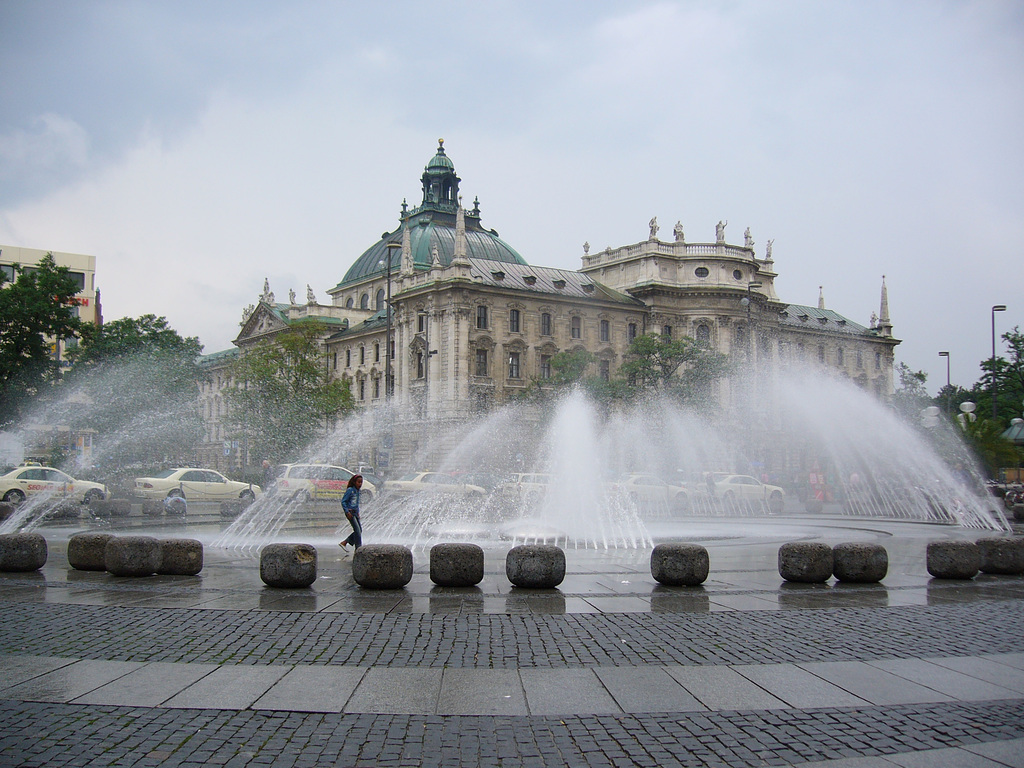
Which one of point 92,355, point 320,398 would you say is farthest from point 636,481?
point 92,355

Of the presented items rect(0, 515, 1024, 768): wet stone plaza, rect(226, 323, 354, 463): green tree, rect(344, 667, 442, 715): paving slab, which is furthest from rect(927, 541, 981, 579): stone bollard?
rect(226, 323, 354, 463): green tree

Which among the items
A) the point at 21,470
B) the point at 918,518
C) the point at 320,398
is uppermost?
the point at 320,398

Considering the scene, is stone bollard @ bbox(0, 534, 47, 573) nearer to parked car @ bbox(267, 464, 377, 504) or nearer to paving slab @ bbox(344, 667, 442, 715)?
paving slab @ bbox(344, 667, 442, 715)

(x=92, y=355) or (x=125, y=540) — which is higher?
(x=92, y=355)

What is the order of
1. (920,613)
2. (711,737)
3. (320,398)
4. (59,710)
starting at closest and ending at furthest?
1. (711,737)
2. (59,710)
3. (920,613)
4. (320,398)

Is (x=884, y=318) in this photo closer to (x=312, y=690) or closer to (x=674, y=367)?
(x=674, y=367)

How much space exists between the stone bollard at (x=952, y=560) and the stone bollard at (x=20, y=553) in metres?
15.1

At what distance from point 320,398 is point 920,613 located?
150ft

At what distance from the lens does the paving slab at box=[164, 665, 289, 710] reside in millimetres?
7031

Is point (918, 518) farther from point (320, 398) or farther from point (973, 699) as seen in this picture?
point (320, 398)

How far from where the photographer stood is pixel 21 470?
31.9m

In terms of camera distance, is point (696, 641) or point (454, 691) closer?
point (454, 691)

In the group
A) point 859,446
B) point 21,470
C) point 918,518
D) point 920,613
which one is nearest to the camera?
point 920,613

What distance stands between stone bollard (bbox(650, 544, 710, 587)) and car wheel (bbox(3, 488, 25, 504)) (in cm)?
2557
